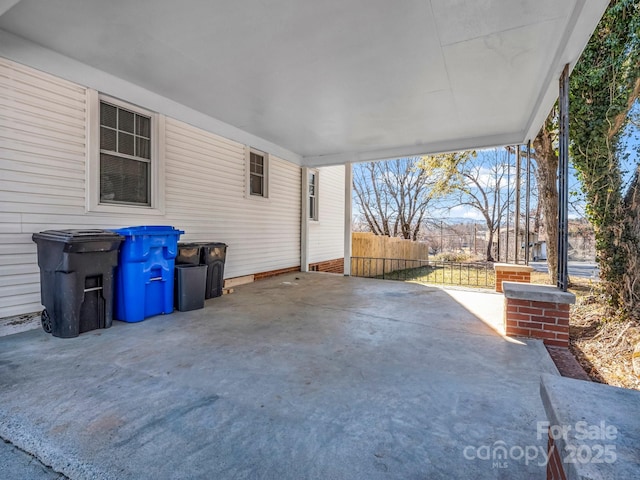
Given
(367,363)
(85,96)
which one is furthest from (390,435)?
(85,96)

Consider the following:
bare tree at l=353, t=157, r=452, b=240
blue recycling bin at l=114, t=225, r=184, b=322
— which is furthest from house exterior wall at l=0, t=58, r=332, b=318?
bare tree at l=353, t=157, r=452, b=240

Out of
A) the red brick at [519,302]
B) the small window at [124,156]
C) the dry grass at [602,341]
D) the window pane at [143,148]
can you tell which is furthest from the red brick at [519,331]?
the window pane at [143,148]

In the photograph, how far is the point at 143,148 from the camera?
4816 mm

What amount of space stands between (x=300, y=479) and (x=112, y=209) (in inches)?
168

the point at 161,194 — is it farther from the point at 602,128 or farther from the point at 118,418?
the point at 602,128

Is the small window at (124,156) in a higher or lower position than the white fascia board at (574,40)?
lower

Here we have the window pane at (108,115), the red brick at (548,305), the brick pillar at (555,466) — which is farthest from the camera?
the window pane at (108,115)

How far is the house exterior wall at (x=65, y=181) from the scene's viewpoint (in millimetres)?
3467

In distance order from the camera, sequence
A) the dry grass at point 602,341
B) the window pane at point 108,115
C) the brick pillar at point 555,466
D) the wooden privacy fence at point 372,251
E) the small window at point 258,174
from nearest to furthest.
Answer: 1. the brick pillar at point 555,466
2. the dry grass at point 602,341
3. the window pane at point 108,115
4. the small window at point 258,174
5. the wooden privacy fence at point 372,251

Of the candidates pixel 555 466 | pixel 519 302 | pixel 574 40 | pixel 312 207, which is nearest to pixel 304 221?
pixel 312 207

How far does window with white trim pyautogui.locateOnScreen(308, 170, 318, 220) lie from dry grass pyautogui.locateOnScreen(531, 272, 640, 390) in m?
6.48

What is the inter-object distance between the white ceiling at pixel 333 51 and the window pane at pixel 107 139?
0.75 meters

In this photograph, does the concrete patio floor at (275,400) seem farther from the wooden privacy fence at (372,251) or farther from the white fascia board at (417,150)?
the wooden privacy fence at (372,251)

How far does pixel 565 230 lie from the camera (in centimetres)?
343
